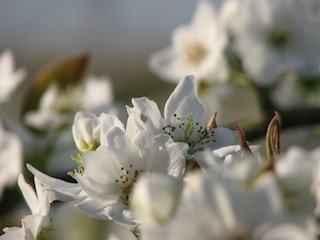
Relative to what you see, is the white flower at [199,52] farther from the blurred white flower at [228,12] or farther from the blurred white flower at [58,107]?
the blurred white flower at [58,107]

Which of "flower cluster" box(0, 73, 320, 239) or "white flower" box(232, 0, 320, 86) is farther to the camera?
"white flower" box(232, 0, 320, 86)

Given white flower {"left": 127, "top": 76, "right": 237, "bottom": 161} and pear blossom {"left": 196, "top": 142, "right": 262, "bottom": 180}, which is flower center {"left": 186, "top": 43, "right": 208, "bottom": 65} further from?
pear blossom {"left": 196, "top": 142, "right": 262, "bottom": 180}

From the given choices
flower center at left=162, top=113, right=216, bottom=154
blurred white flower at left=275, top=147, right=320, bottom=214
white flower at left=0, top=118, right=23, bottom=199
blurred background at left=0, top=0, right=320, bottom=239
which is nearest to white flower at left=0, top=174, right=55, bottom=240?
flower center at left=162, top=113, right=216, bottom=154

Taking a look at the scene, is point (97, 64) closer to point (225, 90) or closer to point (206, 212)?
point (225, 90)

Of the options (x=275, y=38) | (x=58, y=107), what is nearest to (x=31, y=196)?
(x=58, y=107)

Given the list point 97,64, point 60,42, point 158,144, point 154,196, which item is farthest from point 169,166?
point 60,42

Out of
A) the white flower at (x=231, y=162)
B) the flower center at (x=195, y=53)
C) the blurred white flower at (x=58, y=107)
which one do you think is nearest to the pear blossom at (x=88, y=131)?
the white flower at (x=231, y=162)
